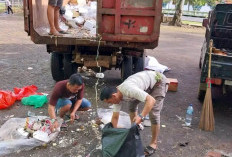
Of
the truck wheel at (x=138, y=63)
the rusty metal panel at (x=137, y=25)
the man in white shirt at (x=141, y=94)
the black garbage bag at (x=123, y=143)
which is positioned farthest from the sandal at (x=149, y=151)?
the truck wheel at (x=138, y=63)

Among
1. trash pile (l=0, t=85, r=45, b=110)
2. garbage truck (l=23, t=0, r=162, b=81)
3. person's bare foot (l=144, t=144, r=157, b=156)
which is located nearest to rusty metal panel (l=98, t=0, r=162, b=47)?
garbage truck (l=23, t=0, r=162, b=81)

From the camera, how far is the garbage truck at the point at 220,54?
13.2ft

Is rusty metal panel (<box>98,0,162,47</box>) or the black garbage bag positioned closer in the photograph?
the black garbage bag

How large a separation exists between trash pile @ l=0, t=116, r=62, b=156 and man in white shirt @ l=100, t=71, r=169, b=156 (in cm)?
98

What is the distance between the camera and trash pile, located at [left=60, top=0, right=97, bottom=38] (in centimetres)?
546

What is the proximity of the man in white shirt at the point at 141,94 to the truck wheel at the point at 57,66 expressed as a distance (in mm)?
2510

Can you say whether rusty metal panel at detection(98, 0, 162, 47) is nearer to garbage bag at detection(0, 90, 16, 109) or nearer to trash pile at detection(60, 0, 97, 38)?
trash pile at detection(60, 0, 97, 38)

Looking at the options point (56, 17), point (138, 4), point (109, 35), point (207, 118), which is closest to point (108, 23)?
→ point (109, 35)

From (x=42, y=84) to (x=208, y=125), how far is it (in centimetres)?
349

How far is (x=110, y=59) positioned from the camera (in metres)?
5.01

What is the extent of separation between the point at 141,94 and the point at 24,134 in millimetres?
A: 1675

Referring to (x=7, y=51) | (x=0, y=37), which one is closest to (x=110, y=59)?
(x=7, y=51)

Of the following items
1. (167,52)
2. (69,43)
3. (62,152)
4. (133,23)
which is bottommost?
(62,152)

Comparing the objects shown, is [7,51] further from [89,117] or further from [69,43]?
[89,117]
